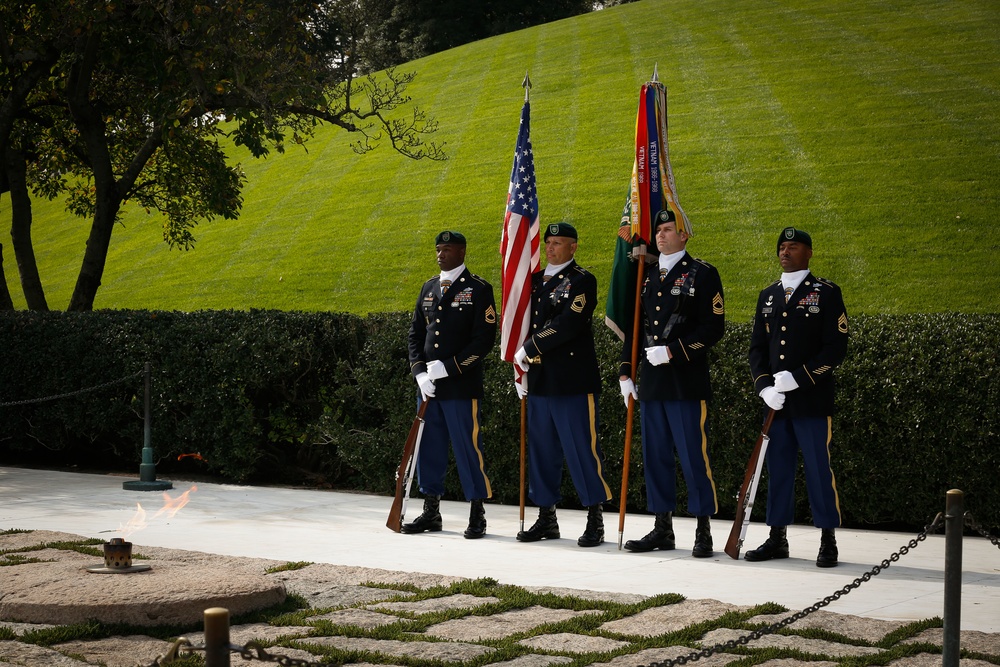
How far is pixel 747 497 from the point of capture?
277 inches

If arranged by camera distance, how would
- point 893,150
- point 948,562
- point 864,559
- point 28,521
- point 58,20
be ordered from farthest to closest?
→ point 893,150, point 58,20, point 28,521, point 864,559, point 948,562

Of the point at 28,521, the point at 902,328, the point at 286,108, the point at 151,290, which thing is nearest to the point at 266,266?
the point at 151,290

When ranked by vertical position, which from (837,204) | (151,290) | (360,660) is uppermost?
(837,204)

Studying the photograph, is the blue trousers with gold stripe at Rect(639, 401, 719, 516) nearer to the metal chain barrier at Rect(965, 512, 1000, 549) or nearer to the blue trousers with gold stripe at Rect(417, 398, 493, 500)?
the blue trousers with gold stripe at Rect(417, 398, 493, 500)

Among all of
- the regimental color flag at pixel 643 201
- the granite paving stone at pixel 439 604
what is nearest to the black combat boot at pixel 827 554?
the regimental color flag at pixel 643 201

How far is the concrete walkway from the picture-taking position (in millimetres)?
5984

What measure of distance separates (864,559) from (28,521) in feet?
19.5

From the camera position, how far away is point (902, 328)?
8.00 m

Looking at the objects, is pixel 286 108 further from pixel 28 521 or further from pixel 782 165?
pixel 782 165

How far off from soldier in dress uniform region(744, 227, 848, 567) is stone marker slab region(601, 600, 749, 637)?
1546mm

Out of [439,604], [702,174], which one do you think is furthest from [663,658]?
[702,174]

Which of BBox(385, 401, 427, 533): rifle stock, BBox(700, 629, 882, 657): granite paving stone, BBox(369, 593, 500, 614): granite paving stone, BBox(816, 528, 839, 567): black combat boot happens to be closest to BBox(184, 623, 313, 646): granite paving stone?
BBox(369, 593, 500, 614): granite paving stone

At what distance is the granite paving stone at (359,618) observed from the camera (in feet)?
17.4

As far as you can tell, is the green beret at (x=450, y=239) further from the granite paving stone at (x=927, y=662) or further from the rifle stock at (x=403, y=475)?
the granite paving stone at (x=927, y=662)
